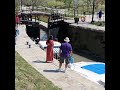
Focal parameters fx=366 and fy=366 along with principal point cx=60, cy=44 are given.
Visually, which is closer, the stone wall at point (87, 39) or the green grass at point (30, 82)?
the green grass at point (30, 82)

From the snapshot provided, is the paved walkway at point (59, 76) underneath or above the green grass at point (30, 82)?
underneath

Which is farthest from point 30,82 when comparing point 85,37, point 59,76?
point 85,37

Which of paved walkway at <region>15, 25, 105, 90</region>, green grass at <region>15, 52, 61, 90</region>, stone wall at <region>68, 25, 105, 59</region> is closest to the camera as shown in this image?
green grass at <region>15, 52, 61, 90</region>

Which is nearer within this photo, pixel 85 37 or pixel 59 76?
pixel 59 76

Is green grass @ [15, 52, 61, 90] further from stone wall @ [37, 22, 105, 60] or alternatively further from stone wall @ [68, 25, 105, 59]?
stone wall @ [68, 25, 105, 59]

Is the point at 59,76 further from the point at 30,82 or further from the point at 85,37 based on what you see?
the point at 85,37

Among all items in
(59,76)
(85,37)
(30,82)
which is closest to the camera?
(30,82)

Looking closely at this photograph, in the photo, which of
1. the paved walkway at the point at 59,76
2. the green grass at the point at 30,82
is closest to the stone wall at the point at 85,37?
the paved walkway at the point at 59,76

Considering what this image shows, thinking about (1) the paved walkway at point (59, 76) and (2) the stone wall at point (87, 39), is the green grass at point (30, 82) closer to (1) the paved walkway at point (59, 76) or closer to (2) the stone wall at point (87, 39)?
(1) the paved walkway at point (59, 76)

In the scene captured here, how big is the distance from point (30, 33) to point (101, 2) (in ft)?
75.3

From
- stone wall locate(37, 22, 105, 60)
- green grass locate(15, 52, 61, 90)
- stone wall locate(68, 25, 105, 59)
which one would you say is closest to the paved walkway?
green grass locate(15, 52, 61, 90)
